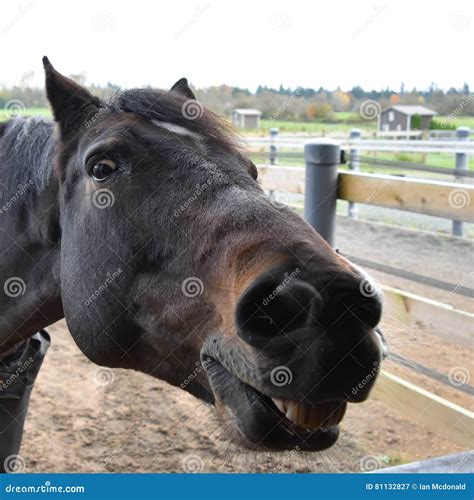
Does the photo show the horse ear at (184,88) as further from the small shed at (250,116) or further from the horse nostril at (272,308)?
the small shed at (250,116)

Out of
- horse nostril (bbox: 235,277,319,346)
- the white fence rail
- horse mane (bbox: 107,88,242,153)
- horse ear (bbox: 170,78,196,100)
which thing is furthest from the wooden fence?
the white fence rail

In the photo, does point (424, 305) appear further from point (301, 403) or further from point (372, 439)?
point (301, 403)

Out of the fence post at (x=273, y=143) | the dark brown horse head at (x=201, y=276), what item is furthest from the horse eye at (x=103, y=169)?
the fence post at (x=273, y=143)

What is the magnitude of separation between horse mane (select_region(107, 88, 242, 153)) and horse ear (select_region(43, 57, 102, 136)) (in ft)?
0.39

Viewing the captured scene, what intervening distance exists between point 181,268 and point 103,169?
48 cm

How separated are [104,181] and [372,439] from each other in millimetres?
3345

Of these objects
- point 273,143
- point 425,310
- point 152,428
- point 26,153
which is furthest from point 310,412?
point 273,143

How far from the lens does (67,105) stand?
223 centimetres

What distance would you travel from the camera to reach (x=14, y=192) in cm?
243

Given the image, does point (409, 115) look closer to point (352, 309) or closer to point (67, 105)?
point (67, 105)

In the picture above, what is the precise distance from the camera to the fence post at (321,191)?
3963 millimetres

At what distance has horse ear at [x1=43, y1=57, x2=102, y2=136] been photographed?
87.2 inches

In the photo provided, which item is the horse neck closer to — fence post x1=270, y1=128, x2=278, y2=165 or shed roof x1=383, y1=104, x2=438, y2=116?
shed roof x1=383, y1=104, x2=438, y2=116

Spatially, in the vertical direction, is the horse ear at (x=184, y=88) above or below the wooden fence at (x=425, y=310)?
above
